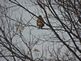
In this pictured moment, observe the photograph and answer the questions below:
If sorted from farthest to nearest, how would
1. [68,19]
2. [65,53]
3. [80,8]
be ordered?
[65,53] → [68,19] → [80,8]

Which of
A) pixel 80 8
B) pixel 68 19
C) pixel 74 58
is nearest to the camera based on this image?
pixel 80 8

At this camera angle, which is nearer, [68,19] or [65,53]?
[68,19]

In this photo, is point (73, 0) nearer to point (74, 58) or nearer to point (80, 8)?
point (80, 8)

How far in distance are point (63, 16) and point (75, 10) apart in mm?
455

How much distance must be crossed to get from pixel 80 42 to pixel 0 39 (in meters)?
2.12

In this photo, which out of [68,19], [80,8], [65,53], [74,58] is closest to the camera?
[80,8]

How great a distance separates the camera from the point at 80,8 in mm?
4707

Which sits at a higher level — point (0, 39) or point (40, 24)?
point (40, 24)

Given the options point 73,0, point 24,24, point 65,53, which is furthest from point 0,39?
point 73,0

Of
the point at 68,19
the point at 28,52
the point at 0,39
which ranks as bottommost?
the point at 28,52

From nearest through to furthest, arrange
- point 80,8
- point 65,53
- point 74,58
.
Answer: point 80,8
point 74,58
point 65,53

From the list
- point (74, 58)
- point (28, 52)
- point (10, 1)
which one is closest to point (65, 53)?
point (74, 58)

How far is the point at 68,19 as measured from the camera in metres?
5.05

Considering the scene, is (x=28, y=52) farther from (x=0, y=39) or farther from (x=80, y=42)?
(x=80, y=42)
